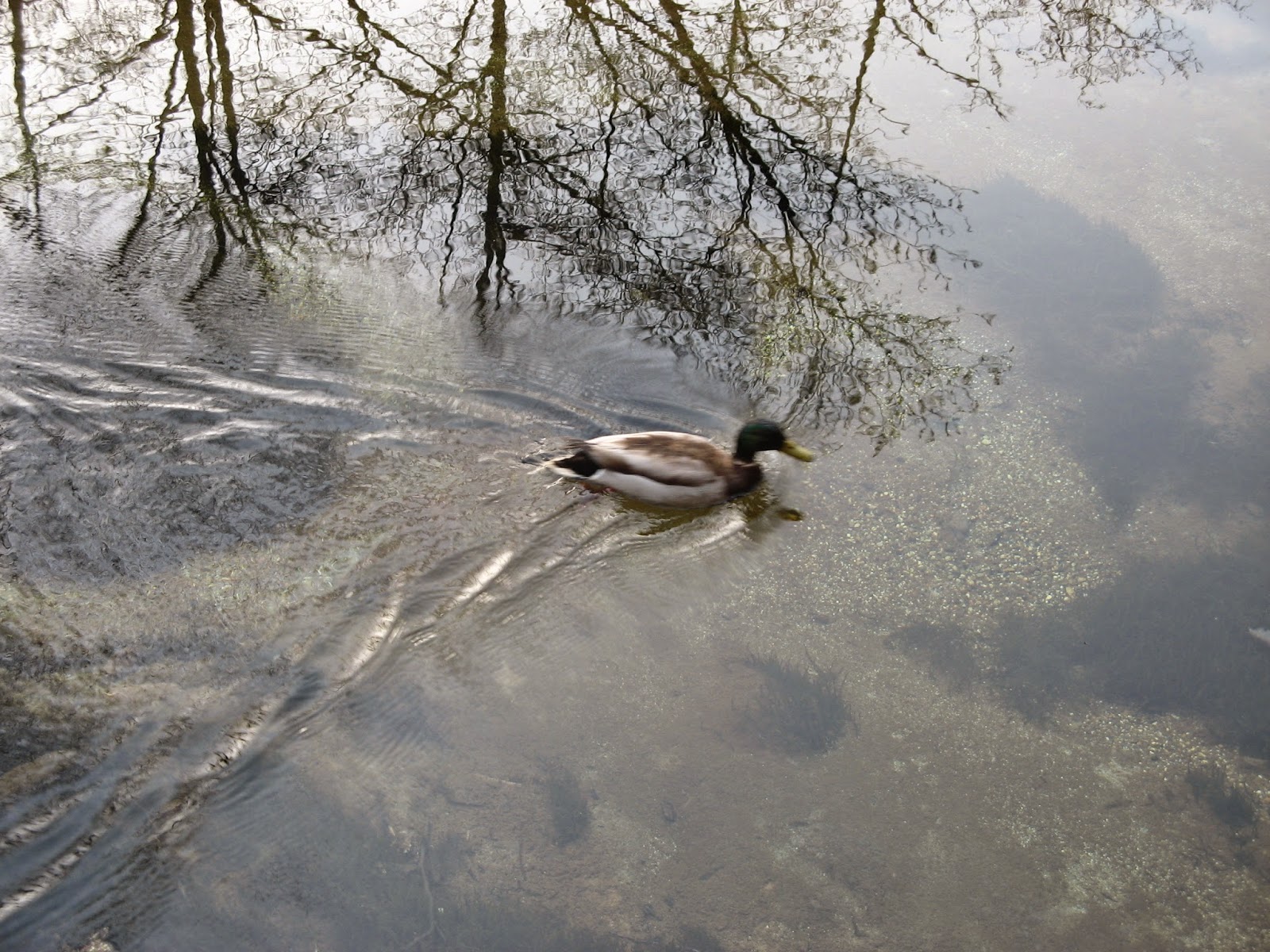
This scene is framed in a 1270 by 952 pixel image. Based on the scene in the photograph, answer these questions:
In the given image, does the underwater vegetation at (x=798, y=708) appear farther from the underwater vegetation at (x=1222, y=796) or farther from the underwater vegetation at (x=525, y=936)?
the underwater vegetation at (x=1222, y=796)

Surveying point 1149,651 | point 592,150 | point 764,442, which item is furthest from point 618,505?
point 592,150

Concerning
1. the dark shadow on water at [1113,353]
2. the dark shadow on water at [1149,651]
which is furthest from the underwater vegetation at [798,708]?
the dark shadow on water at [1113,353]

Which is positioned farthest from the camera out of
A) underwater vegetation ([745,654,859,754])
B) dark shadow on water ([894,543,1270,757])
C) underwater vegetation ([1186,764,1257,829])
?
dark shadow on water ([894,543,1270,757])

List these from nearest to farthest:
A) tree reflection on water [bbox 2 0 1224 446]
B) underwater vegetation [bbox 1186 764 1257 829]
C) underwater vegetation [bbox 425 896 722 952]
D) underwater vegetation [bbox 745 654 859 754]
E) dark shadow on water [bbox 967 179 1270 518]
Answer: underwater vegetation [bbox 425 896 722 952], underwater vegetation [bbox 1186 764 1257 829], underwater vegetation [bbox 745 654 859 754], dark shadow on water [bbox 967 179 1270 518], tree reflection on water [bbox 2 0 1224 446]

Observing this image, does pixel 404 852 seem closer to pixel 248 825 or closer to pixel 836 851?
pixel 248 825

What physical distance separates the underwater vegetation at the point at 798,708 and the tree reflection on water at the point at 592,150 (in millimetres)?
1698

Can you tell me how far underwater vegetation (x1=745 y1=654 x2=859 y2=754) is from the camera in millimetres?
4031

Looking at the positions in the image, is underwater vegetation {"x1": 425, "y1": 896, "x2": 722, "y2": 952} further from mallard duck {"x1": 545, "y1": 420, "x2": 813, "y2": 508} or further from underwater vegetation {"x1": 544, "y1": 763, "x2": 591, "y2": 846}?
mallard duck {"x1": 545, "y1": 420, "x2": 813, "y2": 508}

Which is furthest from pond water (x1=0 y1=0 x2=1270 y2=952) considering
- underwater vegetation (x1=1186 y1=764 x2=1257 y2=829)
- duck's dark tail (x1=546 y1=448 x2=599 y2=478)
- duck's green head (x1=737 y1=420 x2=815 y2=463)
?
duck's green head (x1=737 y1=420 x2=815 y2=463)

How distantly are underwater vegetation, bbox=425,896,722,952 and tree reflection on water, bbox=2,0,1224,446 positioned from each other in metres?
2.95

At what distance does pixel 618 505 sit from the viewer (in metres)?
5.05

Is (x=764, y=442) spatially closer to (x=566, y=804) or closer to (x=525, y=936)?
(x=566, y=804)

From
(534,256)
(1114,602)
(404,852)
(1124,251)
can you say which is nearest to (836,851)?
(404,852)

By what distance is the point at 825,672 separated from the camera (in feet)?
14.0
